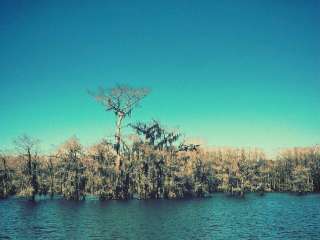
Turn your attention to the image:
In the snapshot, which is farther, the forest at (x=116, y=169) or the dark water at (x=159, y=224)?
the forest at (x=116, y=169)

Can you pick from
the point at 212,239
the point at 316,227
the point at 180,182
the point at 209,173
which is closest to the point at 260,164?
the point at 209,173

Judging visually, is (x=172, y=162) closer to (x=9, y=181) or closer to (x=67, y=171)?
(x=67, y=171)

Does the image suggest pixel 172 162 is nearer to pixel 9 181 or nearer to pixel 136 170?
pixel 136 170

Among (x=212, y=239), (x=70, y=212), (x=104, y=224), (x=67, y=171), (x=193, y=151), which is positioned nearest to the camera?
(x=212, y=239)

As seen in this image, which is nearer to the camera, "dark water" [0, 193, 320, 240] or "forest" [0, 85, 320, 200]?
"dark water" [0, 193, 320, 240]

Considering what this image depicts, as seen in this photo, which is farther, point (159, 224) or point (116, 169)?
point (116, 169)

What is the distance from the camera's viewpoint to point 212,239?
1412 inches

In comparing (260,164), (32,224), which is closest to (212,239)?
(32,224)

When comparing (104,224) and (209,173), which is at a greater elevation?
(209,173)

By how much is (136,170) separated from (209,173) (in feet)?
80.1

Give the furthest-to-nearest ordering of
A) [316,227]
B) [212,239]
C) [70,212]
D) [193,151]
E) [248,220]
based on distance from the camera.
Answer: [193,151], [70,212], [248,220], [316,227], [212,239]

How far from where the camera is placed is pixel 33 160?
86000 millimetres

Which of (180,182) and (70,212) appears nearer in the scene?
(70,212)

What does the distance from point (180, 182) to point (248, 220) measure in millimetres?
37230
